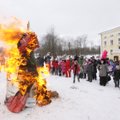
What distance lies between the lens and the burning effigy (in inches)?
444

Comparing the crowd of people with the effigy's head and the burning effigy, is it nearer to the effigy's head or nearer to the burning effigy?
the burning effigy

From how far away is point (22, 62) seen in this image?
1148 cm

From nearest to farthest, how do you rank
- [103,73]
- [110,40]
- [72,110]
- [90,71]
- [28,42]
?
[72,110] → [28,42] → [103,73] → [90,71] → [110,40]

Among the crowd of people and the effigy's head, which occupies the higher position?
the effigy's head

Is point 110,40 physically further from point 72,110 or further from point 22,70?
→ point 72,110

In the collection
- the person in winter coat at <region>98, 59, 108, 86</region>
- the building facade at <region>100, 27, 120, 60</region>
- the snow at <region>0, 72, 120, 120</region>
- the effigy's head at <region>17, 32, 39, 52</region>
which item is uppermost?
the building facade at <region>100, 27, 120, 60</region>

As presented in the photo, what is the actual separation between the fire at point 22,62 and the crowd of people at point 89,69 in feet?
22.4

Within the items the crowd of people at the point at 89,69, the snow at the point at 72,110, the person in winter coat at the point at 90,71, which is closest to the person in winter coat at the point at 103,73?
the crowd of people at the point at 89,69

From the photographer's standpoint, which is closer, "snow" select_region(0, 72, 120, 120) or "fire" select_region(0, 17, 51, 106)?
"snow" select_region(0, 72, 120, 120)

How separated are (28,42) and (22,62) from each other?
0.84 metres

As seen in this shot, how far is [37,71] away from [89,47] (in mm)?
107684

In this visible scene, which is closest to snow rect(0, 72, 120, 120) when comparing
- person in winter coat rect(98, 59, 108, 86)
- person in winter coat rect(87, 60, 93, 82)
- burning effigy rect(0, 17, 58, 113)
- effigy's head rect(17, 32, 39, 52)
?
burning effigy rect(0, 17, 58, 113)

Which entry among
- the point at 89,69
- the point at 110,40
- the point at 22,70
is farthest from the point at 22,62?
the point at 110,40

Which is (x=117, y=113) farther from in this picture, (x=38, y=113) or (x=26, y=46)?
(x=26, y=46)
